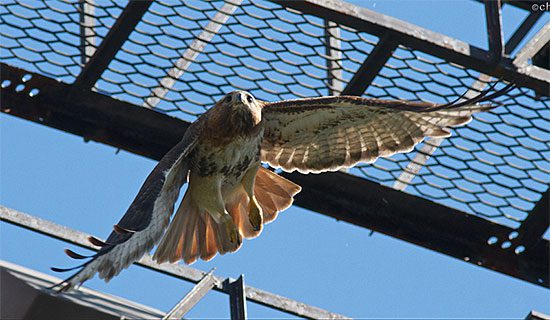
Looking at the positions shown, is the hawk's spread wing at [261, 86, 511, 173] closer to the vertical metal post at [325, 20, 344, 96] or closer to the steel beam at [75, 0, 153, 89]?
the vertical metal post at [325, 20, 344, 96]

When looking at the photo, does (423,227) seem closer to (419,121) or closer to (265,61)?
(419,121)

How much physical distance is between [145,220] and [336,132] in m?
1.92

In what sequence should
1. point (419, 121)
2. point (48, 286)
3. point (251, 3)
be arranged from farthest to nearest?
point (419, 121)
point (251, 3)
point (48, 286)

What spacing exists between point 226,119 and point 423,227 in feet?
4.86

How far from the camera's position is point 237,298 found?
8.38 metres

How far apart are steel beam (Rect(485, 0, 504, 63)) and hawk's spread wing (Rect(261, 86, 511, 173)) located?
1.66 feet

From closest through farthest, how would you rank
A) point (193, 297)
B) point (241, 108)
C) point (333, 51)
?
point (193, 297) < point (241, 108) < point (333, 51)

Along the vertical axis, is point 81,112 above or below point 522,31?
below

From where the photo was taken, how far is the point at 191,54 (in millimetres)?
9016

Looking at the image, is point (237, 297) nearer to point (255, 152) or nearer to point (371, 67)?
point (255, 152)

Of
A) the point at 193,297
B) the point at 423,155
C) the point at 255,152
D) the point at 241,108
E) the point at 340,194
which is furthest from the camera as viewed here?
the point at 423,155

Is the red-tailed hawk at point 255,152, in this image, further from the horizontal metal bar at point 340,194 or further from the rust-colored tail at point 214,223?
the horizontal metal bar at point 340,194

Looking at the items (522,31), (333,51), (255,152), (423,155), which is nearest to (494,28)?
(522,31)

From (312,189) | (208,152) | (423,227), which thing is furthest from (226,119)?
(423,227)
